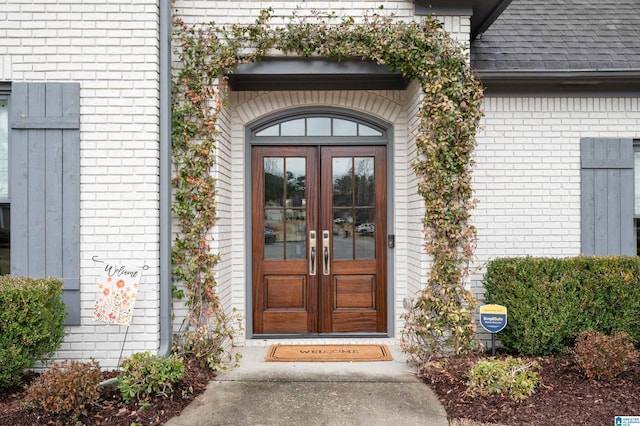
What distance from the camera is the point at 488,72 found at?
184 inches

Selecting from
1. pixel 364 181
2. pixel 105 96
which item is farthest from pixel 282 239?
pixel 105 96

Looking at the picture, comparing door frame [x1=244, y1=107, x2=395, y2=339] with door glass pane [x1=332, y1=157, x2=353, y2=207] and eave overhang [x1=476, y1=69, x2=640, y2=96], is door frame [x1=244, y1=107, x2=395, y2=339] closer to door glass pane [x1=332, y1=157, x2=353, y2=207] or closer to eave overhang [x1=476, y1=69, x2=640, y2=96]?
door glass pane [x1=332, y1=157, x2=353, y2=207]

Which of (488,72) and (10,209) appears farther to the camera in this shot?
(488,72)

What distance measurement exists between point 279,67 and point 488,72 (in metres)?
2.14

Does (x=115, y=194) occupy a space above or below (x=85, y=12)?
below

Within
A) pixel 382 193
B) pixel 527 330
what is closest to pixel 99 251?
pixel 382 193

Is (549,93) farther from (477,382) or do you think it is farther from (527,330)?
(477,382)

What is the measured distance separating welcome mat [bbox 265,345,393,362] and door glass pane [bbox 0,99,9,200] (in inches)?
115

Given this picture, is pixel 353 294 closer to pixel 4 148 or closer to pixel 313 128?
pixel 313 128

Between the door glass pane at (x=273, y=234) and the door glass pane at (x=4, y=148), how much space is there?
2471mm

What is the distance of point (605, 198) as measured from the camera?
4.92m

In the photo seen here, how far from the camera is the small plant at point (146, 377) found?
11.1 ft

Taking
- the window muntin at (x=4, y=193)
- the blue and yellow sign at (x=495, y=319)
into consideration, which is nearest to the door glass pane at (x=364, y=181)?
the blue and yellow sign at (x=495, y=319)

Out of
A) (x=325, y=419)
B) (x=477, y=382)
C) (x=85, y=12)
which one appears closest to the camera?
(x=325, y=419)
